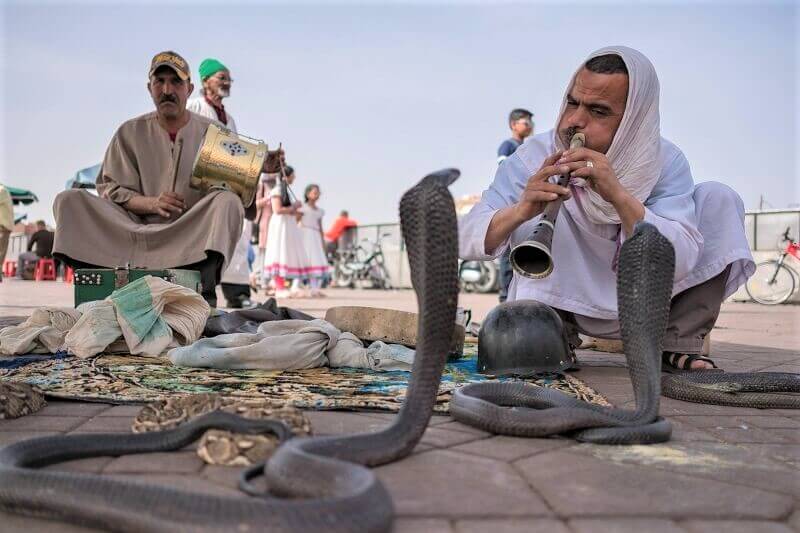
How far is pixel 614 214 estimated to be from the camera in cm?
286

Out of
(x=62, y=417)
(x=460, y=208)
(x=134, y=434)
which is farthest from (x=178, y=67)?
(x=460, y=208)

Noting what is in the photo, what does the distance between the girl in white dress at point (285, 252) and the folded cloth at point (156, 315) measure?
20.4 feet

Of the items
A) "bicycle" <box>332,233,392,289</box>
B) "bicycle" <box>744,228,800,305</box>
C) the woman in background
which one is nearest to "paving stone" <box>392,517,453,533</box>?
the woman in background

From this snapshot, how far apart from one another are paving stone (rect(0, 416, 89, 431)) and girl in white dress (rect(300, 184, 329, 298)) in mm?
8027

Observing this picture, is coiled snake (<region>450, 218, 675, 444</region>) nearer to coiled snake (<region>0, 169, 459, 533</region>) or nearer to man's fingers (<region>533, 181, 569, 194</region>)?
coiled snake (<region>0, 169, 459, 533</region>)

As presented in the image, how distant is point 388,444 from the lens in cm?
147

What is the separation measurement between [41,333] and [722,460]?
2.42 meters

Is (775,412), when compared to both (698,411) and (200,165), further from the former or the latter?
(200,165)

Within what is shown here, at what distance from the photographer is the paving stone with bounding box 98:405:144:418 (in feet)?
6.31

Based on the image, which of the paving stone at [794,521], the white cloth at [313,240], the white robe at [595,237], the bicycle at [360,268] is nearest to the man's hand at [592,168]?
the white robe at [595,237]

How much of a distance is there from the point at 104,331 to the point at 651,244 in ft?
6.74

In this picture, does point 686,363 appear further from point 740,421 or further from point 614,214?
point 740,421

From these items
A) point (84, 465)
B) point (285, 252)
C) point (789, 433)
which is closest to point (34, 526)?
point (84, 465)

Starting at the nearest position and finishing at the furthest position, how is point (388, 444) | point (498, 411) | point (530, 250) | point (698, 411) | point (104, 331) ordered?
point (388, 444) < point (498, 411) < point (698, 411) < point (530, 250) < point (104, 331)
